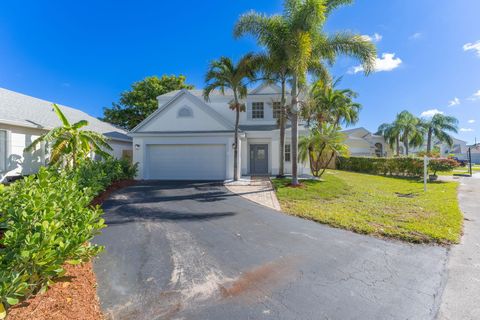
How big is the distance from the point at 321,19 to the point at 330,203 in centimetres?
828

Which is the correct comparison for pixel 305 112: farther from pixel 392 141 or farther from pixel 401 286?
pixel 392 141

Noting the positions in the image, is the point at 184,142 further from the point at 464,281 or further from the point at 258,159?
the point at 464,281

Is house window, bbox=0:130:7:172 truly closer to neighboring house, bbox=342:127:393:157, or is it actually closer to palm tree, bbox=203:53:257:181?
palm tree, bbox=203:53:257:181

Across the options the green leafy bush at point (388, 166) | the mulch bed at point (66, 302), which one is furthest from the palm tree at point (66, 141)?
the green leafy bush at point (388, 166)

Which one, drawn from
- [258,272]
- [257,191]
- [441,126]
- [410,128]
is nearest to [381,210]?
[257,191]

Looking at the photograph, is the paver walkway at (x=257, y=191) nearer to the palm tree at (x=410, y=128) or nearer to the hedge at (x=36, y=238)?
the hedge at (x=36, y=238)

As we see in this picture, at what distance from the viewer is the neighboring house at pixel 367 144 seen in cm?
3519

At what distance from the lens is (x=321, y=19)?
1019cm

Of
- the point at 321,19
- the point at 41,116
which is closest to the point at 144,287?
the point at 321,19

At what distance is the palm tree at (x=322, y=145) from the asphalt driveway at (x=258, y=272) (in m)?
7.23

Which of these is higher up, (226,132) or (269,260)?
(226,132)

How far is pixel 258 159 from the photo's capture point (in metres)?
16.7

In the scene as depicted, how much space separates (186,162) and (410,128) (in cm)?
3672

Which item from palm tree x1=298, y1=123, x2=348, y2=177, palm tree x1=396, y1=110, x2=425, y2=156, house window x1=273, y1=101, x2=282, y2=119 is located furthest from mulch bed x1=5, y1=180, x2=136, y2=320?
palm tree x1=396, y1=110, x2=425, y2=156
